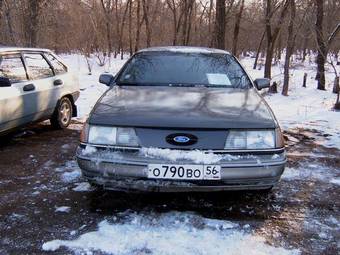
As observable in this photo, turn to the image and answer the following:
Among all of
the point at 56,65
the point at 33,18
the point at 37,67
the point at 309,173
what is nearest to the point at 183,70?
the point at 309,173

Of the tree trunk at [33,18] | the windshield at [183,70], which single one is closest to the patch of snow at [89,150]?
the windshield at [183,70]

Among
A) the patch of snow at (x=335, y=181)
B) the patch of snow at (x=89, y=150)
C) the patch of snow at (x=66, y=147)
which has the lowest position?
the patch of snow at (x=335, y=181)

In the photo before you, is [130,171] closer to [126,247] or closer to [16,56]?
[126,247]

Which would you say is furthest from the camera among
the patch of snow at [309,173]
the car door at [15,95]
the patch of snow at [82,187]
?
the car door at [15,95]

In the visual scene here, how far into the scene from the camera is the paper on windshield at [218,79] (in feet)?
15.8

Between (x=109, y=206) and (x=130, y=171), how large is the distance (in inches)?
24.0

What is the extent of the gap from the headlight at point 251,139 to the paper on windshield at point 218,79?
4.20 ft

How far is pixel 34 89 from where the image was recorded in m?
6.30

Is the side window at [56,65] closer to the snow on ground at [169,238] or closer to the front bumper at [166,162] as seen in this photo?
the front bumper at [166,162]

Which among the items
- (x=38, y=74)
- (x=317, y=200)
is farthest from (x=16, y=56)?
(x=317, y=200)

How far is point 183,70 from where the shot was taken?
4988 mm

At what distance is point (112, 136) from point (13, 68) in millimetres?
3095

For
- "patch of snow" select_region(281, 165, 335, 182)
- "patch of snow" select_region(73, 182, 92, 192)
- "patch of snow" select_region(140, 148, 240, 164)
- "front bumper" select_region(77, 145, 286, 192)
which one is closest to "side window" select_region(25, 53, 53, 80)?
"patch of snow" select_region(73, 182, 92, 192)

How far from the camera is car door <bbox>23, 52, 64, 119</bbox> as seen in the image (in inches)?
253
